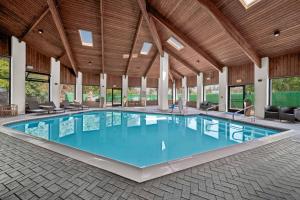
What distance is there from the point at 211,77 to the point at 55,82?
12.3 m

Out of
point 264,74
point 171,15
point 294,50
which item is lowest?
point 264,74

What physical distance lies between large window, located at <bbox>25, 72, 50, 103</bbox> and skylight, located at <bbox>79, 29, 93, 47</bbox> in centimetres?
365

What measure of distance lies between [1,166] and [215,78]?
498 inches

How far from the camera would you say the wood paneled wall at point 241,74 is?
9375 mm

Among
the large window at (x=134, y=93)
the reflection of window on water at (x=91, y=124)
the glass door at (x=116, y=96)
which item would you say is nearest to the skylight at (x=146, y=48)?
the large window at (x=134, y=93)

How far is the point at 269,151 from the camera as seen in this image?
122 inches

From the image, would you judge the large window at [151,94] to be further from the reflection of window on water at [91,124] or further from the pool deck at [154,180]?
the pool deck at [154,180]

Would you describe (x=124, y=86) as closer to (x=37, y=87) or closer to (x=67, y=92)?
(x=67, y=92)

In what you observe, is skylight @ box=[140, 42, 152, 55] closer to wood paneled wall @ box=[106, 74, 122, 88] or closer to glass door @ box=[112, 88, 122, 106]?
wood paneled wall @ box=[106, 74, 122, 88]

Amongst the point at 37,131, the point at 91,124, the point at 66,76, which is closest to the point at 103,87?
the point at 66,76

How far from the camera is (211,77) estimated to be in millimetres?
12297

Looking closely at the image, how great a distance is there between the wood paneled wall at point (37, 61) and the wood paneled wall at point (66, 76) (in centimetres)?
155

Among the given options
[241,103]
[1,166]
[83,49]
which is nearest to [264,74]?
[241,103]

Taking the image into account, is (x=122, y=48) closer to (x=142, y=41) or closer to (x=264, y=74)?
(x=142, y=41)
